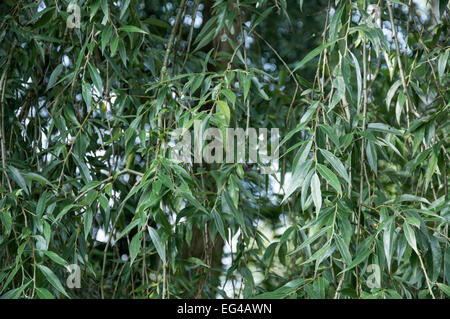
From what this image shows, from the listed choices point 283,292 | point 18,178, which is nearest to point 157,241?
point 283,292

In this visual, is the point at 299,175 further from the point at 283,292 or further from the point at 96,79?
the point at 96,79

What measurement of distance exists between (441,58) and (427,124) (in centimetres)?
13

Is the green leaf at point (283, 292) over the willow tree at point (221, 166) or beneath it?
beneath

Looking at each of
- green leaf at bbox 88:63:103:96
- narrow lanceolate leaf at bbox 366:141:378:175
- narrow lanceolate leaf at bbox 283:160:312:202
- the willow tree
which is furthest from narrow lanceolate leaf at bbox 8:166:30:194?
narrow lanceolate leaf at bbox 366:141:378:175

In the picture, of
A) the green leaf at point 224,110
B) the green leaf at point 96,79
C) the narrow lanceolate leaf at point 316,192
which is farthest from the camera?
the green leaf at point 96,79

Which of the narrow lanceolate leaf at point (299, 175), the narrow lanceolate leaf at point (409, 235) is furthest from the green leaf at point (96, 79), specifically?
the narrow lanceolate leaf at point (409, 235)

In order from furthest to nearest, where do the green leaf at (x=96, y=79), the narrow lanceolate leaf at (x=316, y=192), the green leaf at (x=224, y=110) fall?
the green leaf at (x=96, y=79), the green leaf at (x=224, y=110), the narrow lanceolate leaf at (x=316, y=192)

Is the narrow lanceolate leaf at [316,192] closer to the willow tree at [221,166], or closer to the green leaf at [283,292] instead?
the willow tree at [221,166]

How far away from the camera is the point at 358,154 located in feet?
3.75

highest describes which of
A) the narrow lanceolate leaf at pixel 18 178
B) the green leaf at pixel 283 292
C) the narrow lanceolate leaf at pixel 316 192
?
the narrow lanceolate leaf at pixel 18 178

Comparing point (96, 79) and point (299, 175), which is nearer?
point (299, 175)

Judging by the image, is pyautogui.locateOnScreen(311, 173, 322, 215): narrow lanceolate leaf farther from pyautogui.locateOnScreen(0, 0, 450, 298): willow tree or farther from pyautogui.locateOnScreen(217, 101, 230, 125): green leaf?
pyautogui.locateOnScreen(217, 101, 230, 125): green leaf

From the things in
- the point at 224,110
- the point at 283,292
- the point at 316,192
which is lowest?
the point at 283,292
